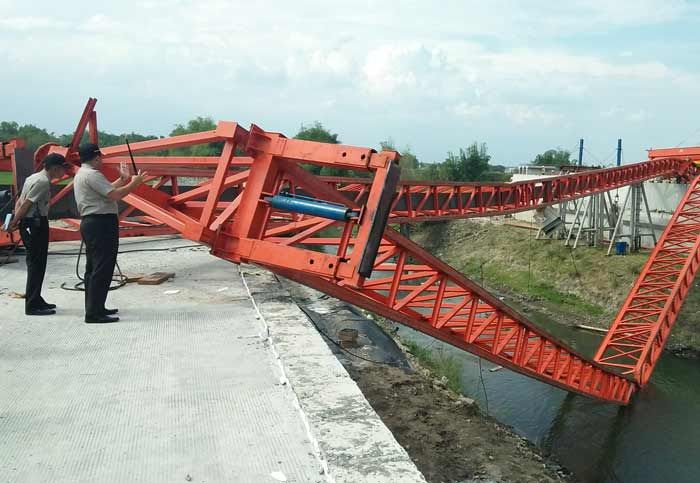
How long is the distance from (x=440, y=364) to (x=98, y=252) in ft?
26.7

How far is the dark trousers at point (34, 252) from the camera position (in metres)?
5.06

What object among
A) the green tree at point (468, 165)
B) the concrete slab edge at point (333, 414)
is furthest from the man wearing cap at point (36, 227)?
the green tree at point (468, 165)

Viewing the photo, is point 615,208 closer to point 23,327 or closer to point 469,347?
point 469,347

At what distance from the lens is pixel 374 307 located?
5.72m

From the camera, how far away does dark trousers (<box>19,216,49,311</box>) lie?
5.06 meters

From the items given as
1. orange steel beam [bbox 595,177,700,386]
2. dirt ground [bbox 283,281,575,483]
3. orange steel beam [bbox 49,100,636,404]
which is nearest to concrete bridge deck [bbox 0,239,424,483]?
orange steel beam [bbox 49,100,636,404]

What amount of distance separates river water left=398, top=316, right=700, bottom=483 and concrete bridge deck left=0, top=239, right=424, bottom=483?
22.4ft

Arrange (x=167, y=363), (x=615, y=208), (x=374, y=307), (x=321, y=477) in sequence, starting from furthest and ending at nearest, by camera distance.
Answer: (x=615, y=208) < (x=374, y=307) < (x=167, y=363) < (x=321, y=477)

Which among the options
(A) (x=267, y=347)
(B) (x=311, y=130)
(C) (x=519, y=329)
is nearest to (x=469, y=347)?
(C) (x=519, y=329)

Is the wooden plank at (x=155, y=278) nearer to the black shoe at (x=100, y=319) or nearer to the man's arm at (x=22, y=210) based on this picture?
the black shoe at (x=100, y=319)

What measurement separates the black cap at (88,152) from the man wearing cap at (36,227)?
1.54 ft

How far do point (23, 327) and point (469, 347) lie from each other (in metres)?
4.92

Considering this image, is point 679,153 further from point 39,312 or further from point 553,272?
point 39,312

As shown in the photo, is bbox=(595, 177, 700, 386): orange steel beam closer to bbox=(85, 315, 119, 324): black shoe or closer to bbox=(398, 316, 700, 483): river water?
bbox=(398, 316, 700, 483): river water
